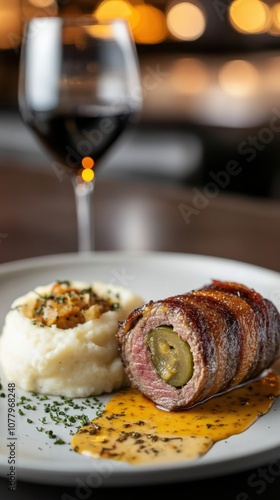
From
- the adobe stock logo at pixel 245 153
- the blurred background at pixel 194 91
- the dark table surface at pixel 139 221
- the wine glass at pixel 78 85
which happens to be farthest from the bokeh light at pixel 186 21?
the wine glass at pixel 78 85

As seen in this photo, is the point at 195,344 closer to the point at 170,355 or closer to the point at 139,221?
the point at 170,355

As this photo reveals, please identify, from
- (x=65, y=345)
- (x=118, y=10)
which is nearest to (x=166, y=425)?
(x=65, y=345)

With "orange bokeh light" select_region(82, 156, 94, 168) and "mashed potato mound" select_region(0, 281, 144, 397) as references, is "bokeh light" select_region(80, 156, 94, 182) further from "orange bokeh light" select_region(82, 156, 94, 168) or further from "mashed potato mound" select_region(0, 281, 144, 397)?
→ "mashed potato mound" select_region(0, 281, 144, 397)

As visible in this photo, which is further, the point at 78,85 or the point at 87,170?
the point at 87,170

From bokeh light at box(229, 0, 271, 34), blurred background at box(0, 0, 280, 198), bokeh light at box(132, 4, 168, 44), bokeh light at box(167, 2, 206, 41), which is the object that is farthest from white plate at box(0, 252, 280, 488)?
bokeh light at box(132, 4, 168, 44)

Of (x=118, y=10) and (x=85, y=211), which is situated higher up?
(x=118, y=10)

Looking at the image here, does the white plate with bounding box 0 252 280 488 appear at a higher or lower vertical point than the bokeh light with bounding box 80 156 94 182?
lower

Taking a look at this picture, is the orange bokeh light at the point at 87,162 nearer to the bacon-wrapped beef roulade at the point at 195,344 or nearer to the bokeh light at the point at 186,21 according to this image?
the bacon-wrapped beef roulade at the point at 195,344
